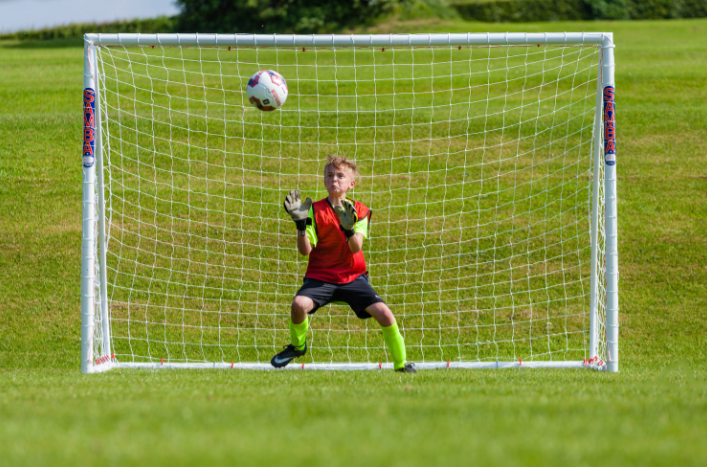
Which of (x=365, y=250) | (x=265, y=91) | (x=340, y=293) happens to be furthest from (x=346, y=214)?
(x=365, y=250)

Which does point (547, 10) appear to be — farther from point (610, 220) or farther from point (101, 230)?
point (101, 230)

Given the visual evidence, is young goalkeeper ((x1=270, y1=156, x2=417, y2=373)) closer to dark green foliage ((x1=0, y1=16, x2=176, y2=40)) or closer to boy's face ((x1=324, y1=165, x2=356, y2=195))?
boy's face ((x1=324, y1=165, x2=356, y2=195))

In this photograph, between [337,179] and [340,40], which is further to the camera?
[340,40]

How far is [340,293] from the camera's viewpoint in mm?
5969

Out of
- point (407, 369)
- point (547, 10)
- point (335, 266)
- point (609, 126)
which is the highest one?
point (547, 10)

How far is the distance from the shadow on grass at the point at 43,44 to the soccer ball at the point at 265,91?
2119 cm

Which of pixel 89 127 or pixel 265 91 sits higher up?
pixel 265 91

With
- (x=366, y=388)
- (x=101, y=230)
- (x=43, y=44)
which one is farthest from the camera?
(x=43, y=44)

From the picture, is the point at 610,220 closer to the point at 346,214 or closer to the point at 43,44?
the point at 346,214

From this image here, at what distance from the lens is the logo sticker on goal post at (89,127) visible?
6418 mm

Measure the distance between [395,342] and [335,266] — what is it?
0.84 metres

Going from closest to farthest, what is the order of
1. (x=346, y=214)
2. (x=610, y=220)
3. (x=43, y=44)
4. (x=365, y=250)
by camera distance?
(x=346, y=214) → (x=610, y=220) → (x=365, y=250) → (x=43, y=44)

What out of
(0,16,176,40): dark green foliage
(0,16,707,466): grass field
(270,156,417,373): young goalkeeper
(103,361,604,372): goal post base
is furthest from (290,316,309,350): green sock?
(0,16,176,40): dark green foliage

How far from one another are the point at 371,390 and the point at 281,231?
552 centimetres
